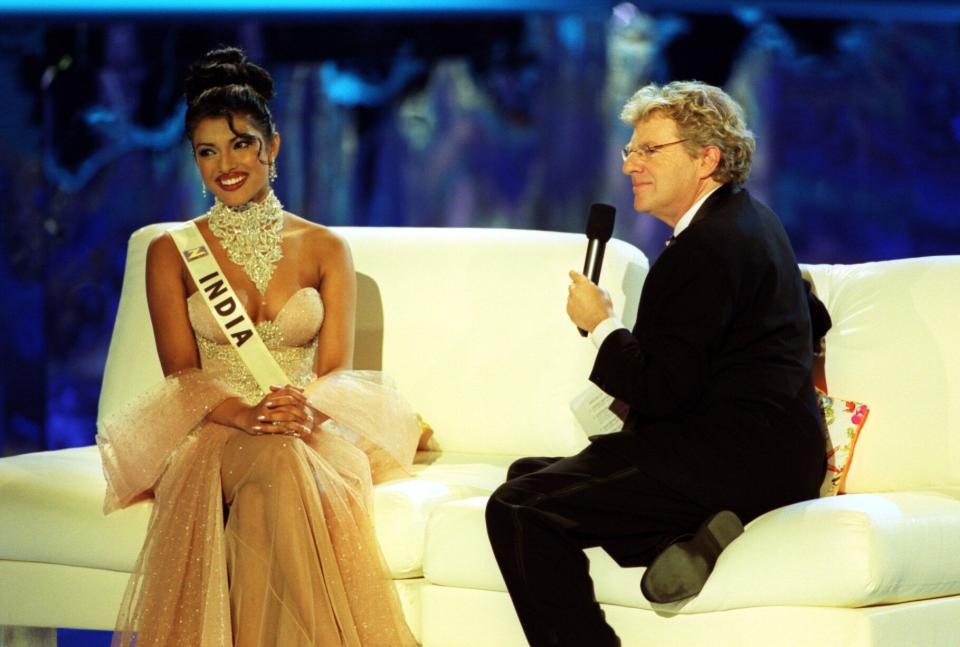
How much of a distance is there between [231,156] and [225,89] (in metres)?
0.19

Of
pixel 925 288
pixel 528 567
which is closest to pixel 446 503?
pixel 528 567

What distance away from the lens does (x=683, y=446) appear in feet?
9.93

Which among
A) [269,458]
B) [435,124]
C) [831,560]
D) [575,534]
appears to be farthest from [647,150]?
[435,124]

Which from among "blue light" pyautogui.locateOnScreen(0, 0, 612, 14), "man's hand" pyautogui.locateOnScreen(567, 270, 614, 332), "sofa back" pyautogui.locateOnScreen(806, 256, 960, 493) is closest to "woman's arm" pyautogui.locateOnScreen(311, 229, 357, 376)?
"man's hand" pyautogui.locateOnScreen(567, 270, 614, 332)

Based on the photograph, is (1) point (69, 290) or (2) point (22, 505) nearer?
(2) point (22, 505)

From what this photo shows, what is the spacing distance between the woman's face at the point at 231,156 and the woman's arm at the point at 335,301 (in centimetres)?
26

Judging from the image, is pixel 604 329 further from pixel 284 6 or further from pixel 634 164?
pixel 284 6

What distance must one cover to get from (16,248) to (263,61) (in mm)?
1412

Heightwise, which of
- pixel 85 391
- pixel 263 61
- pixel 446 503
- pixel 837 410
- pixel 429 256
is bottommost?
pixel 85 391

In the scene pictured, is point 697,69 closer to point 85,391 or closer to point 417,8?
point 417,8

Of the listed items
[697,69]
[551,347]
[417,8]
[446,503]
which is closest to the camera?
[446,503]

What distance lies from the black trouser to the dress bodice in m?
1.03

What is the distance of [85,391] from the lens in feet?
19.9

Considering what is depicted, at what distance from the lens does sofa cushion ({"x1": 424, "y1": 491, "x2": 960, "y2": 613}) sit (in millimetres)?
2850
